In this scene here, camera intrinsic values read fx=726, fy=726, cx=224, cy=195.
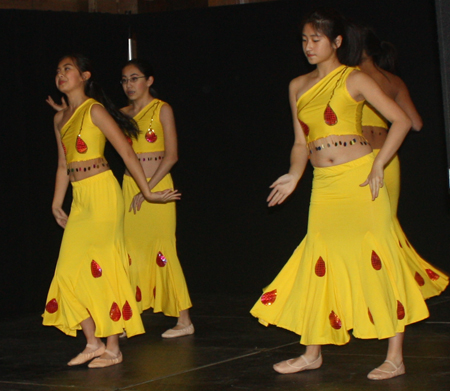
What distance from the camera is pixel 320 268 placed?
331 centimetres

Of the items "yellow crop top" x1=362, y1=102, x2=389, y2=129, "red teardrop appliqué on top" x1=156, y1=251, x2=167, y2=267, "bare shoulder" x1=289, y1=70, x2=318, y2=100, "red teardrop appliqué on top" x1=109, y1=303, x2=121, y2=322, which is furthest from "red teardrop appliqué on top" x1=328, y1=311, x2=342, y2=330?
"red teardrop appliqué on top" x1=156, y1=251, x2=167, y2=267

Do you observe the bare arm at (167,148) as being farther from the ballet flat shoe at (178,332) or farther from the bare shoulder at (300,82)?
the bare shoulder at (300,82)

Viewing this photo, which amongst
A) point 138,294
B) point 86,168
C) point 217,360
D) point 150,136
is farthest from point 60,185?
point 217,360

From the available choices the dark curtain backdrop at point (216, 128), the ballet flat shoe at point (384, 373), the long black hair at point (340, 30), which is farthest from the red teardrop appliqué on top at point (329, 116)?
the dark curtain backdrop at point (216, 128)

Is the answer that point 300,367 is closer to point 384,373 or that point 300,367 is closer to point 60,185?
point 384,373

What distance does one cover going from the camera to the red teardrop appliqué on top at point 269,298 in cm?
341

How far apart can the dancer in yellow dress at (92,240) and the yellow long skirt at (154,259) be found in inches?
26.6

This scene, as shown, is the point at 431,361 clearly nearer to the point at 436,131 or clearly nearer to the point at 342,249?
the point at 342,249

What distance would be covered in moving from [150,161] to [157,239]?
498 millimetres

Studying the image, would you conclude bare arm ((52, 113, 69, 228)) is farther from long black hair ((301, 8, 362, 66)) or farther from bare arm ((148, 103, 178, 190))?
long black hair ((301, 8, 362, 66))

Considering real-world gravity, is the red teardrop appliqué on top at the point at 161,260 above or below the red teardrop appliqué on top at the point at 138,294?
above

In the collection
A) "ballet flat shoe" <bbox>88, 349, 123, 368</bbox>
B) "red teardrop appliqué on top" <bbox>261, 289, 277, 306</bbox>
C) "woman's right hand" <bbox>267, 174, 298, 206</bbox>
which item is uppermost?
"woman's right hand" <bbox>267, 174, 298, 206</bbox>

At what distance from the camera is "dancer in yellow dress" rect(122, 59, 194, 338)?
4.55 metres

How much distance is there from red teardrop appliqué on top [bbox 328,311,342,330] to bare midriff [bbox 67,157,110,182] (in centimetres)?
145
